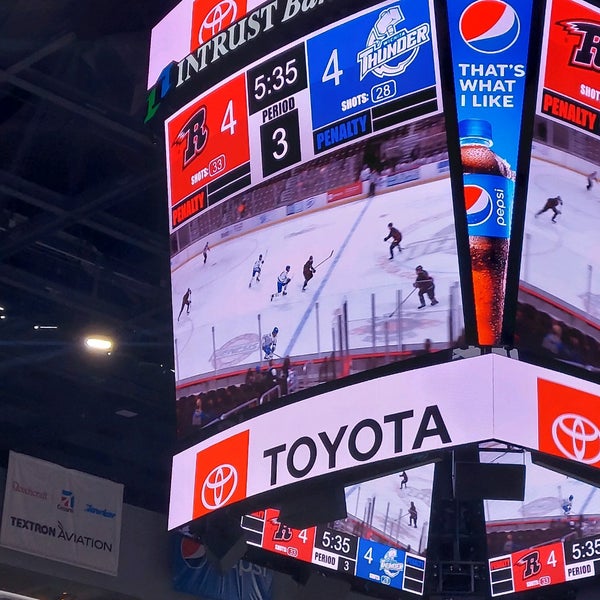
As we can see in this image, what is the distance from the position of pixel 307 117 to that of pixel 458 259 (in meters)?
1.02

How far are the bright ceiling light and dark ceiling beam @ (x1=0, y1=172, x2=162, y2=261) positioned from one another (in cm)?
141

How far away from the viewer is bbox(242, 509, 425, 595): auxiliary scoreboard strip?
7.82 m

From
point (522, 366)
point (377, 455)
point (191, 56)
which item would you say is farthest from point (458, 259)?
point (191, 56)

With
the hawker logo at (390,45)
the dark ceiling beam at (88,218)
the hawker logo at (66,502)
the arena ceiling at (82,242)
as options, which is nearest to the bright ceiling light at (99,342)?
the arena ceiling at (82,242)

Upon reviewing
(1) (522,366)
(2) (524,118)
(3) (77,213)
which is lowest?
(1) (522,366)

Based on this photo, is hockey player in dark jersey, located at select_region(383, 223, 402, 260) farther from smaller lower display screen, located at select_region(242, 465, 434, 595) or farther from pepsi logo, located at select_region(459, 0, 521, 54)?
smaller lower display screen, located at select_region(242, 465, 434, 595)

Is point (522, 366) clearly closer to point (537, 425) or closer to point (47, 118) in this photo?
point (537, 425)

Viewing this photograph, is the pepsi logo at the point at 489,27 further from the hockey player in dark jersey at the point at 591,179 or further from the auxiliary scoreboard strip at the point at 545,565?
the auxiliary scoreboard strip at the point at 545,565

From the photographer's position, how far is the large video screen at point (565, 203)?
4770 millimetres

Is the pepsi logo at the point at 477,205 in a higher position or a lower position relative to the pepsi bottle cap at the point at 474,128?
lower

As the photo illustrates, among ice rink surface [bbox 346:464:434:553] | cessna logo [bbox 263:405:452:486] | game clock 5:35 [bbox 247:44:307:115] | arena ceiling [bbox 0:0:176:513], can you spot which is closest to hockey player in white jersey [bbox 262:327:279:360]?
cessna logo [bbox 263:405:452:486]

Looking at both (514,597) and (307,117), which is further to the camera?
(514,597)

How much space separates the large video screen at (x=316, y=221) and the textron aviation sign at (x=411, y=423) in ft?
0.55

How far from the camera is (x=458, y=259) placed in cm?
475
